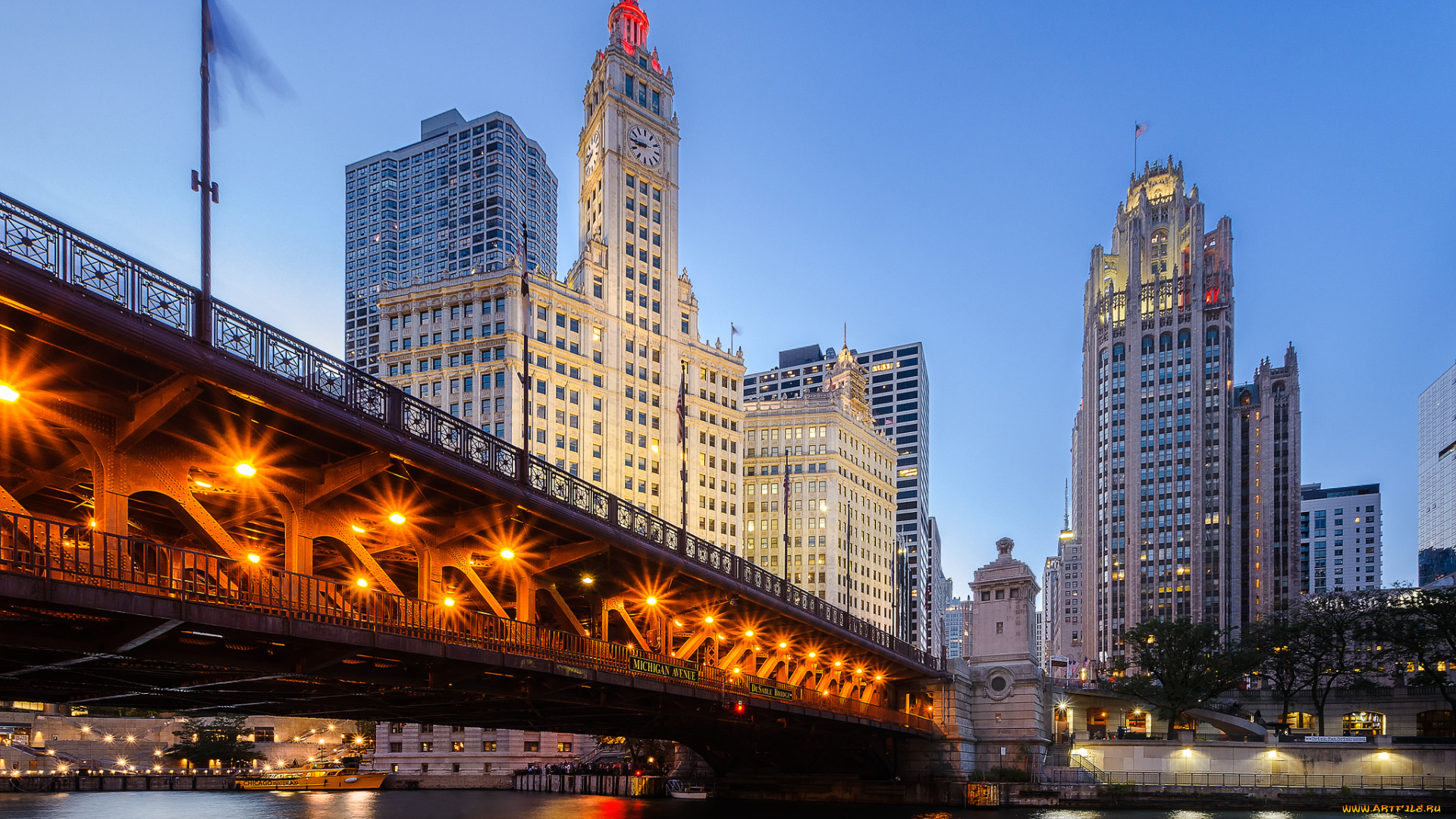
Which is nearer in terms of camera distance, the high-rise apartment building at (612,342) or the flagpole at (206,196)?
the flagpole at (206,196)

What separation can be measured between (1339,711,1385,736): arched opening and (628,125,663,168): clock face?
94.1 meters

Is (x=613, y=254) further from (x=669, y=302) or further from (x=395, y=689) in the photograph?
(x=395, y=689)

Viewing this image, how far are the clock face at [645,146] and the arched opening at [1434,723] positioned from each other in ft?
321

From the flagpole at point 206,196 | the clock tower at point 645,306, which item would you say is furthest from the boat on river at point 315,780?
the flagpole at point 206,196

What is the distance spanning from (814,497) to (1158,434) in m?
64.9

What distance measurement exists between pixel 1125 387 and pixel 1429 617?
9739 centimetres

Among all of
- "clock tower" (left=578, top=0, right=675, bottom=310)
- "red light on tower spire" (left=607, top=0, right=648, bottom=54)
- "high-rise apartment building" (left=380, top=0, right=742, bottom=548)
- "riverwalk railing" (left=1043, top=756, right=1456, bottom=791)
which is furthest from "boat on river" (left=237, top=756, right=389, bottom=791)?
"red light on tower spire" (left=607, top=0, right=648, bottom=54)

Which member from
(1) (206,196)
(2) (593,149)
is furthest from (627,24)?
(1) (206,196)

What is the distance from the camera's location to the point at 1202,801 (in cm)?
6444

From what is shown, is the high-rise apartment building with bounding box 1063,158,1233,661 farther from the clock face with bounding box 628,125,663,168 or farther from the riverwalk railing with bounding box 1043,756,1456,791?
the riverwalk railing with bounding box 1043,756,1456,791

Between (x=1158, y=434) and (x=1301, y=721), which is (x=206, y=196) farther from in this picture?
(x=1158, y=434)

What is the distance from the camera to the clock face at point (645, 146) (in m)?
128

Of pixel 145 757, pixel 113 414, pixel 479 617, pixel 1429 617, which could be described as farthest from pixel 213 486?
pixel 145 757

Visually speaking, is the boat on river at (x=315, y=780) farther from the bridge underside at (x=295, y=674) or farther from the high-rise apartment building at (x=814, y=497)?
the high-rise apartment building at (x=814, y=497)
